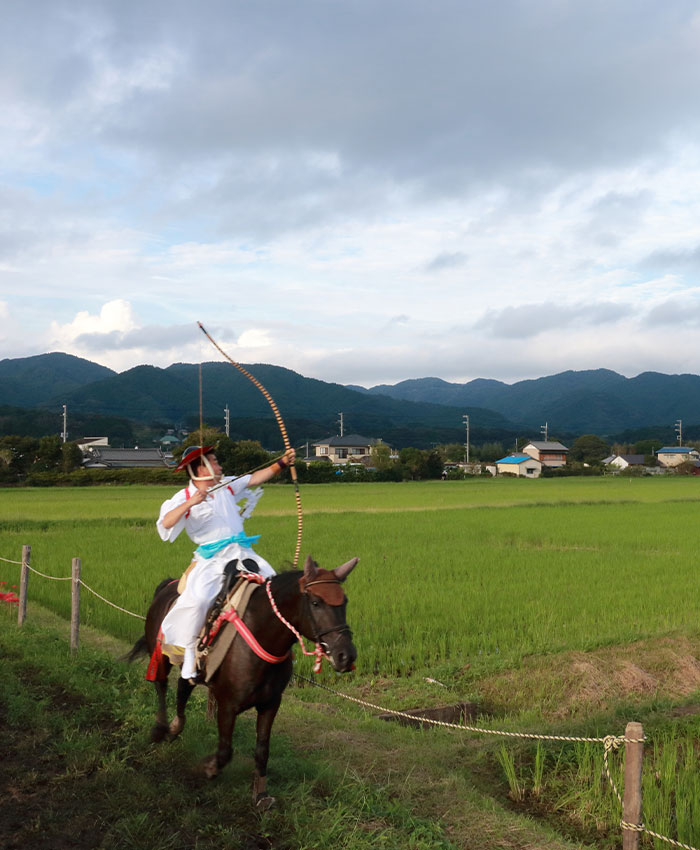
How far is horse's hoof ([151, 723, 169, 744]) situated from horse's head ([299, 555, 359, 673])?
2.13 m

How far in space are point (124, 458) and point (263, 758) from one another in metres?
70.4

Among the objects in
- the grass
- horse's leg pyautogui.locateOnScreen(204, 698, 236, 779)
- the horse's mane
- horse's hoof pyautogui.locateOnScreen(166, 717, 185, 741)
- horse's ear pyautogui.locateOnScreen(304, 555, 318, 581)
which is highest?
horse's ear pyautogui.locateOnScreen(304, 555, 318, 581)

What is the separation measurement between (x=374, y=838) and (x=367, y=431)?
180 meters

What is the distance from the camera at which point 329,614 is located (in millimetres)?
3979

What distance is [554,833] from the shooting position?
4453 millimetres

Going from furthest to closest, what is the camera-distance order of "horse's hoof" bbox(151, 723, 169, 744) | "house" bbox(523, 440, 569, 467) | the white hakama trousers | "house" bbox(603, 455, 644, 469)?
"house" bbox(603, 455, 644, 469) < "house" bbox(523, 440, 569, 467) < "horse's hoof" bbox(151, 723, 169, 744) < the white hakama trousers

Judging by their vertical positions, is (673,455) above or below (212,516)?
below

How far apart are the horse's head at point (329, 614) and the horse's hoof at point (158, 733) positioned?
2.13 metres

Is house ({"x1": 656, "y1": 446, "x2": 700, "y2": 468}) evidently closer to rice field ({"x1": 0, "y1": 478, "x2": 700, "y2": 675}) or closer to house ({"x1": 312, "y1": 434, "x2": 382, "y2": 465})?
house ({"x1": 312, "y1": 434, "x2": 382, "y2": 465})

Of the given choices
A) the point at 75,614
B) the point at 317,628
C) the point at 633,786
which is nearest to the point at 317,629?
the point at 317,628

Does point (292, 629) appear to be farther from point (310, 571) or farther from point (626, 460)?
point (626, 460)

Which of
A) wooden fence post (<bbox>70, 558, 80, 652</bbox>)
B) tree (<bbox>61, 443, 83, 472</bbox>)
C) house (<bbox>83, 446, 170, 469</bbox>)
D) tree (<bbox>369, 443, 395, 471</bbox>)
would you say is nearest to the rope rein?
wooden fence post (<bbox>70, 558, 80, 652</bbox>)

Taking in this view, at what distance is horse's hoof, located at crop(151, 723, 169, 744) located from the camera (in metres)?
5.40

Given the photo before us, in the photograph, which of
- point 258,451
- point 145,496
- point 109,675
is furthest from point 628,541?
point 258,451
